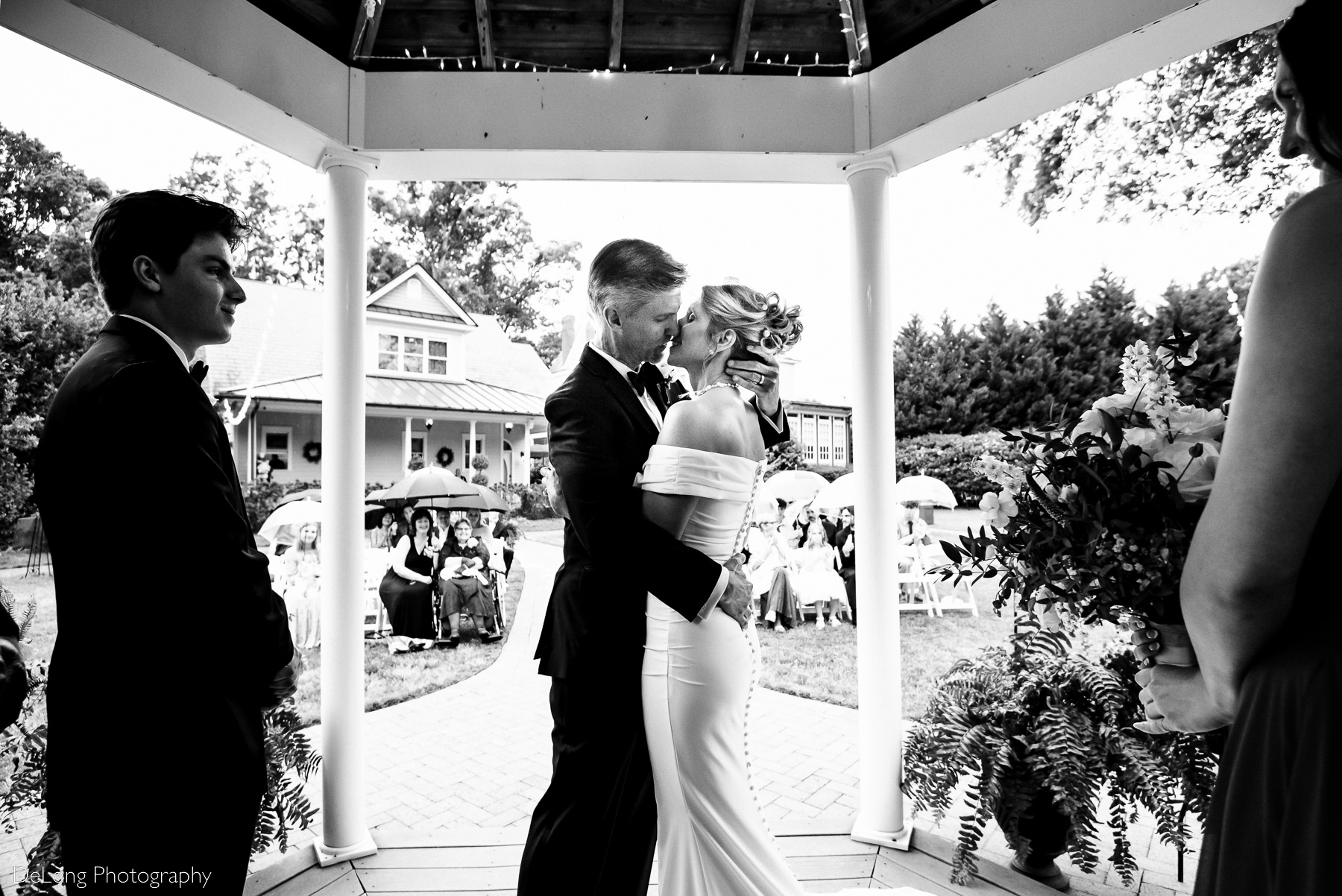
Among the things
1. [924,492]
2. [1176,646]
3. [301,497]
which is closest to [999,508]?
[1176,646]

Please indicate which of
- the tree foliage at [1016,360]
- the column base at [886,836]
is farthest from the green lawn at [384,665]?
the tree foliage at [1016,360]

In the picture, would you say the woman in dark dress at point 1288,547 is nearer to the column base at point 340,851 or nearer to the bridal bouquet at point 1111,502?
the bridal bouquet at point 1111,502

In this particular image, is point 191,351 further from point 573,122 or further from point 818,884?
point 818,884

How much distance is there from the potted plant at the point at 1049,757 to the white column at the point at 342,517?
8.46 ft

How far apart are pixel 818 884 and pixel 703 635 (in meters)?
1.70

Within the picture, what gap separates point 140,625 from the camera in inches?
64.2

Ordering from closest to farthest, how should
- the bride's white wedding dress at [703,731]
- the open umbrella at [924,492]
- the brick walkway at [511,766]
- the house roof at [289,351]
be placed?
1. the bride's white wedding dress at [703,731]
2. the brick walkway at [511,766]
3. the open umbrella at [924,492]
4. the house roof at [289,351]

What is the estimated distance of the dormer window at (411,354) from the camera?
20.1 metres

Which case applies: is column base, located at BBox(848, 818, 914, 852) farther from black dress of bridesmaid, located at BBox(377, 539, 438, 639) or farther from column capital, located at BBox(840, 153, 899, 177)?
black dress of bridesmaid, located at BBox(377, 539, 438, 639)

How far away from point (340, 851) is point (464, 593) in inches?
278

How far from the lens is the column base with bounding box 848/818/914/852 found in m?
3.40

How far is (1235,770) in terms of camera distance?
0.91 m

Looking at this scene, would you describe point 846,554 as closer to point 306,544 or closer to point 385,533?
point 306,544

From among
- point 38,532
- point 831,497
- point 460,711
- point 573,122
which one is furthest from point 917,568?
point 38,532
